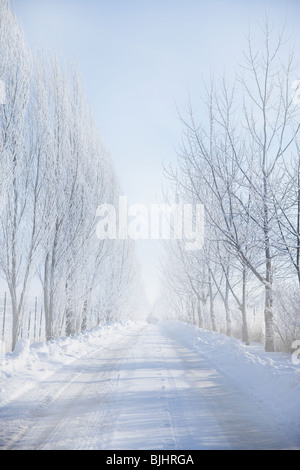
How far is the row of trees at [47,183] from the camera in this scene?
845 centimetres

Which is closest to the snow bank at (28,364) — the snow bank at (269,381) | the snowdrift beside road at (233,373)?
the snowdrift beside road at (233,373)

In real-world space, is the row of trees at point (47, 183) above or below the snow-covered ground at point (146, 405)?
above

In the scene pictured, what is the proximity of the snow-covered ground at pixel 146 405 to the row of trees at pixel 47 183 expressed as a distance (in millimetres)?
4020

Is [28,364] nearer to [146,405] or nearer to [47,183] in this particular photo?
[146,405]

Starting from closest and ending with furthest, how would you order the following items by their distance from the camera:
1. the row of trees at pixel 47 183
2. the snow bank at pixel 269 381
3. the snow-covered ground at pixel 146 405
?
the snow-covered ground at pixel 146 405
the snow bank at pixel 269 381
the row of trees at pixel 47 183

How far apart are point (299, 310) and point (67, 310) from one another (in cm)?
931

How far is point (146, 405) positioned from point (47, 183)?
28.7ft

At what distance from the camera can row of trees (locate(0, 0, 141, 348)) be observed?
8.45 m

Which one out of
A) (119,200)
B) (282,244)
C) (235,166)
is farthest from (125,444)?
(119,200)

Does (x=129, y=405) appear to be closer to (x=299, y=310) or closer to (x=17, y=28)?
(x=299, y=310)

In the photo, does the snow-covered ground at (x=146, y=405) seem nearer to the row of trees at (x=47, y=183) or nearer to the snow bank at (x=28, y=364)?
the snow bank at (x=28, y=364)

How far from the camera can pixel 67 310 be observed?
40.9ft

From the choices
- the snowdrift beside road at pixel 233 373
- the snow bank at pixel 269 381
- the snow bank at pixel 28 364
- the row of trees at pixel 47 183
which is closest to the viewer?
the snow bank at pixel 269 381

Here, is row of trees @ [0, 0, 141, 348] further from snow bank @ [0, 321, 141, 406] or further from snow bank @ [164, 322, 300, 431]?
snow bank @ [164, 322, 300, 431]
